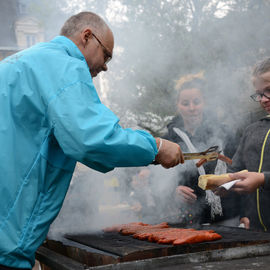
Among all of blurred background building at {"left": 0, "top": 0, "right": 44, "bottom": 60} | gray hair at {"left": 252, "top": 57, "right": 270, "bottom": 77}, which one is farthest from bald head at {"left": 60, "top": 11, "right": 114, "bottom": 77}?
blurred background building at {"left": 0, "top": 0, "right": 44, "bottom": 60}

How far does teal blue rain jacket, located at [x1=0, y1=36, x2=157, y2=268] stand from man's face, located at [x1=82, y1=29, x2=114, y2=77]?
378 mm

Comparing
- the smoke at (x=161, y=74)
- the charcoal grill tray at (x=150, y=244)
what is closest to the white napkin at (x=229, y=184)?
the charcoal grill tray at (x=150, y=244)

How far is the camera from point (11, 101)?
1.64 meters

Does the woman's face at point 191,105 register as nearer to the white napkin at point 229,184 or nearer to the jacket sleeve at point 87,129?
the white napkin at point 229,184

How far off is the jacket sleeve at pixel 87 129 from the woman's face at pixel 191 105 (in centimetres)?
223

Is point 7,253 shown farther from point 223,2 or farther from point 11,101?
point 223,2

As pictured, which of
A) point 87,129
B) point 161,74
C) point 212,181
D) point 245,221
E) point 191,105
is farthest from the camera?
point 161,74

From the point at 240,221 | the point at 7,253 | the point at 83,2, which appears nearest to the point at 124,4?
the point at 83,2

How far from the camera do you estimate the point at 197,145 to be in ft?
12.5

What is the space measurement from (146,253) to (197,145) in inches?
80.9

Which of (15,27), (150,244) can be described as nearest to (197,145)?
(150,244)

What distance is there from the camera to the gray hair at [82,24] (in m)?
2.07

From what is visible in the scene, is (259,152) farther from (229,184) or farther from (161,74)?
(161,74)

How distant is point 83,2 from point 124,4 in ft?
1.91
